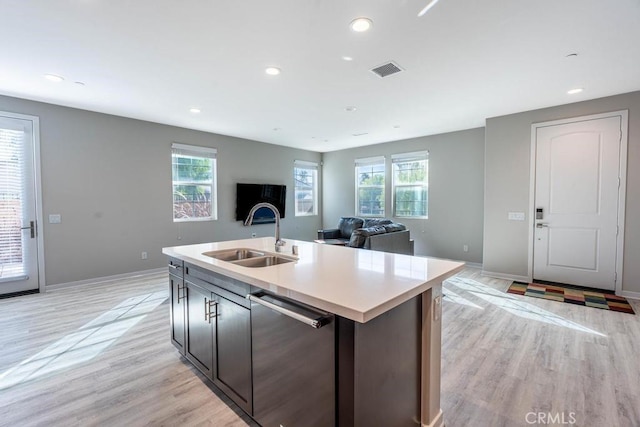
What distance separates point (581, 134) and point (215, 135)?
244 inches

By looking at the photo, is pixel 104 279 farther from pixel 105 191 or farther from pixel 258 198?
pixel 258 198

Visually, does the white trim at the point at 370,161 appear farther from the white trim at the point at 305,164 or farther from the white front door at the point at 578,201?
the white front door at the point at 578,201

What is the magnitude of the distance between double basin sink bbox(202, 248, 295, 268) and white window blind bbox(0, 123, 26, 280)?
3.64m

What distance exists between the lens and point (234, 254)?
97.8 inches

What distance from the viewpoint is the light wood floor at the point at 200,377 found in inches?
71.2

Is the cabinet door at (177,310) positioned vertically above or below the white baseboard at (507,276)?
above

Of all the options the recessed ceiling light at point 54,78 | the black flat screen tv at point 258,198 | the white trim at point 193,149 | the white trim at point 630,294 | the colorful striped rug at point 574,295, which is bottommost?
the colorful striped rug at point 574,295

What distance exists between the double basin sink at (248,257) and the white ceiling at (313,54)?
1807 millimetres

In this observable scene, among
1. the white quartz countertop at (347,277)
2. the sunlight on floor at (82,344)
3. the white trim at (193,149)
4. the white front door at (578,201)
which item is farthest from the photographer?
the white trim at (193,149)

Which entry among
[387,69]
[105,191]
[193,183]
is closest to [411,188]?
[387,69]

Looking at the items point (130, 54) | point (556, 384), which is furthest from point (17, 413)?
point (556, 384)

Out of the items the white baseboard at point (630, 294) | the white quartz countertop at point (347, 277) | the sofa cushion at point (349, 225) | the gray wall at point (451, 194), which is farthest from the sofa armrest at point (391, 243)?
the white baseboard at point (630, 294)

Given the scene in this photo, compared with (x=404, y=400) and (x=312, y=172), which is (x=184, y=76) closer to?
(x=404, y=400)

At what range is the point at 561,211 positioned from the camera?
4.30 meters
